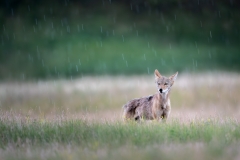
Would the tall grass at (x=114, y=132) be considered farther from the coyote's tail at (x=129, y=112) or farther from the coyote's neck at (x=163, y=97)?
the coyote's tail at (x=129, y=112)

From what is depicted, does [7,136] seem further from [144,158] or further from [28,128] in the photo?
[144,158]

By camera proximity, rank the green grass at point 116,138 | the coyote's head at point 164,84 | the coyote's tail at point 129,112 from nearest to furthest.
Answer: the green grass at point 116,138 < the coyote's head at point 164,84 < the coyote's tail at point 129,112

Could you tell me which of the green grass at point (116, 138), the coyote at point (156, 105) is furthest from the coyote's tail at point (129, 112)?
the green grass at point (116, 138)

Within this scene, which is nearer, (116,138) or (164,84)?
Answer: (116,138)

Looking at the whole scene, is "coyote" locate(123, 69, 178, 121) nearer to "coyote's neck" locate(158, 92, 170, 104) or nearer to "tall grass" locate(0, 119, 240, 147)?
"coyote's neck" locate(158, 92, 170, 104)

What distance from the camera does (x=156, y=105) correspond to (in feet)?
46.4

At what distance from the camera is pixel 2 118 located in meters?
12.9

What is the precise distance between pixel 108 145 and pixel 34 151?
159cm

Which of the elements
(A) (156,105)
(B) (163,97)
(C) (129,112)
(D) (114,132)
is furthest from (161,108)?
(D) (114,132)

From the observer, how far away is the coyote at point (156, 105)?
46.1ft

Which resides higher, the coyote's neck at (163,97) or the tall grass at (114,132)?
the coyote's neck at (163,97)

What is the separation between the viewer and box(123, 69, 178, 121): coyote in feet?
46.1

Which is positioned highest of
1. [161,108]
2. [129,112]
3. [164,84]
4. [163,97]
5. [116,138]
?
[164,84]

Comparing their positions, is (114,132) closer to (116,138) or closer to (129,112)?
(116,138)
